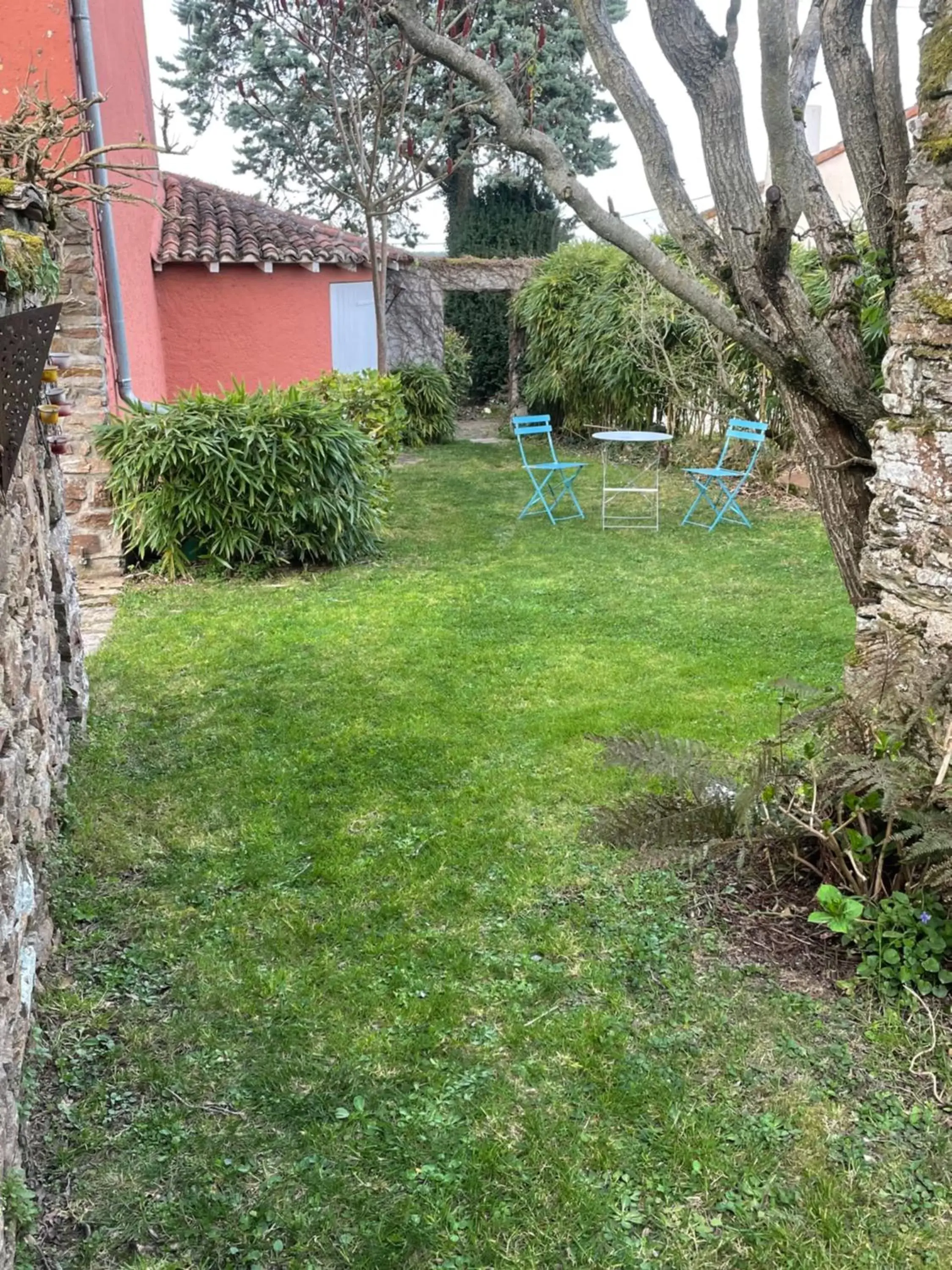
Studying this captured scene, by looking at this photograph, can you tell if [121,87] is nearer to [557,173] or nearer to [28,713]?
[557,173]

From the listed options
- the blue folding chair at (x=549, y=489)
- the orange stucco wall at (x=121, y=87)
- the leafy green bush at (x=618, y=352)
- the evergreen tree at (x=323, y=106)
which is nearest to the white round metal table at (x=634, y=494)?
the blue folding chair at (x=549, y=489)

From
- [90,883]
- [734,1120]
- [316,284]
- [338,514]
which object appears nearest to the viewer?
[734,1120]

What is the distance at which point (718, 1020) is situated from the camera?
8.24ft

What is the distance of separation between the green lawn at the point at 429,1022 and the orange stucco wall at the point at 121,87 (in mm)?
2804

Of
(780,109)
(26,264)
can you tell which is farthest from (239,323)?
(780,109)

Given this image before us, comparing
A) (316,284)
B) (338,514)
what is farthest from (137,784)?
(316,284)

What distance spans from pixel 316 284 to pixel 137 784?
962 centimetres

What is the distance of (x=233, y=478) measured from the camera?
7168 millimetres

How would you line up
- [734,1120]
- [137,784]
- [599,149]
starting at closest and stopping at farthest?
[734,1120] → [137,784] → [599,149]

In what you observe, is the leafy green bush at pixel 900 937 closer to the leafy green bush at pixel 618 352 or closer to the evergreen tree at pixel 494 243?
the leafy green bush at pixel 618 352

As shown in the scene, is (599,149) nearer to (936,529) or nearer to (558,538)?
(558,538)

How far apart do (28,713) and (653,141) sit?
2.73 m

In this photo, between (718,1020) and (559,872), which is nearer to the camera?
(718,1020)

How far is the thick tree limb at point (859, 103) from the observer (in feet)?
9.65
